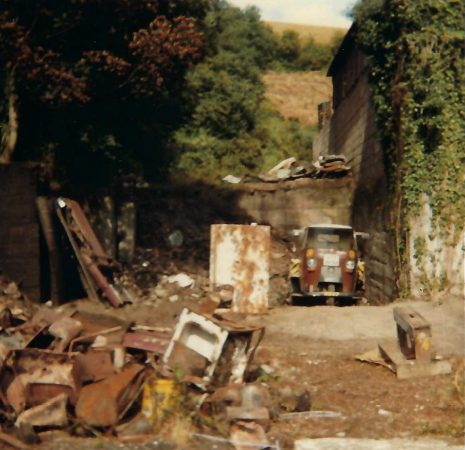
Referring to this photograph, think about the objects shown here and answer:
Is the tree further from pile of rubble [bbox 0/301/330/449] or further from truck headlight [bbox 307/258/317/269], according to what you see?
pile of rubble [bbox 0/301/330/449]

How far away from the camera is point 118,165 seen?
649 inches

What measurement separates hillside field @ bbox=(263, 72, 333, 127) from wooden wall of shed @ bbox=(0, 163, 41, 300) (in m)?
33.1

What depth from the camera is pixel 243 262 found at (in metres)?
10.4

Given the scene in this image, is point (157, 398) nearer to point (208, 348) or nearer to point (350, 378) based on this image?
point (208, 348)

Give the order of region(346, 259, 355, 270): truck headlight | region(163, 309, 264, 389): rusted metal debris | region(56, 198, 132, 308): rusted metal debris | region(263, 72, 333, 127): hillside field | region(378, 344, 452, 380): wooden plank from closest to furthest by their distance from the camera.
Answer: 1. region(163, 309, 264, 389): rusted metal debris
2. region(378, 344, 452, 380): wooden plank
3. region(56, 198, 132, 308): rusted metal debris
4. region(346, 259, 355, 270): truck headlight
5. region(263, 72, 333, 127): hillside field

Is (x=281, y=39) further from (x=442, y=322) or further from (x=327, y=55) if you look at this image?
(x=442, y=322)

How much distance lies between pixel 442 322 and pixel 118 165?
1010 centimetres

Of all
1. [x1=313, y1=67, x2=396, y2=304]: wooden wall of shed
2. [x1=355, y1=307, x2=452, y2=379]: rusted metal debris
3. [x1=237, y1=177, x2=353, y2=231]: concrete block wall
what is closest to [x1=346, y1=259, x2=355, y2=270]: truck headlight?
[x1=313, y1=67, x2=396, y2=304]: wooden wall of shed

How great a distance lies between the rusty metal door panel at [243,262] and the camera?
10414mm

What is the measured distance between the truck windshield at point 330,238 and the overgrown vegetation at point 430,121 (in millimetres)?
1680

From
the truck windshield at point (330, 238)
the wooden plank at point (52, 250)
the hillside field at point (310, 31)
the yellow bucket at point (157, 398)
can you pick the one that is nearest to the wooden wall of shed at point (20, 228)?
the wooden plank at point (52, 250)

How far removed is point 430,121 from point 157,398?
26.7 feet

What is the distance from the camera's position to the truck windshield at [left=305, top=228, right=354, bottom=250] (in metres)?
13.3

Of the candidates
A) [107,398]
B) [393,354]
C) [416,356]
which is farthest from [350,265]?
[107,398]
